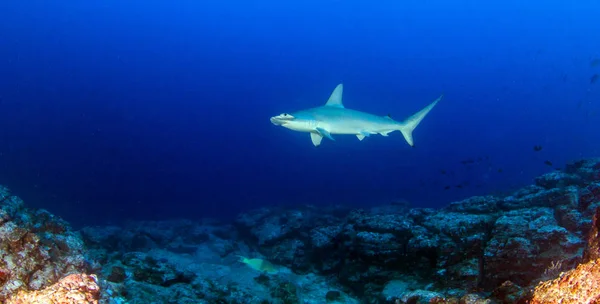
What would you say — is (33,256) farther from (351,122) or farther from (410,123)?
(410,123)

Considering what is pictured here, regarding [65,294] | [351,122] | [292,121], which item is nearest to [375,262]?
[292,121]

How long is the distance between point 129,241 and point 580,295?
Answer: 1527 centimetres

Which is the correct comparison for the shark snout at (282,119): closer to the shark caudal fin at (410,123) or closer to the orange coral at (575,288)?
the shark caudal fin at (410,123)

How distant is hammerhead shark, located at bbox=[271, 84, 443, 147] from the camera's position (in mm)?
10172

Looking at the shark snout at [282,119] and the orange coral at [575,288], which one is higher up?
the shark snout at [282,119]

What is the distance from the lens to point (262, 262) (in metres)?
10.8

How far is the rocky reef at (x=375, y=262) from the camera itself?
331 centimetres

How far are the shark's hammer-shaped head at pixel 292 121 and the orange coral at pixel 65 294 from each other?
271 inches

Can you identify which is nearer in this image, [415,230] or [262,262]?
[415,230]

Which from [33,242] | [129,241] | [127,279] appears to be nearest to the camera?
[33,242]

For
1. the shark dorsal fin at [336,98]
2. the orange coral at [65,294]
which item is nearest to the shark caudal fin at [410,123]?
the shark dorsal fin at [336,98]

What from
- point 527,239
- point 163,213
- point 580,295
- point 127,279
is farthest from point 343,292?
point 163,213

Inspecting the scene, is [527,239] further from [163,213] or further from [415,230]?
[163,213]

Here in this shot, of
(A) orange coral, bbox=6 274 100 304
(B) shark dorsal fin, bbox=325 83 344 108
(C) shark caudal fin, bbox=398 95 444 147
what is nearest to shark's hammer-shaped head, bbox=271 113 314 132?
(B) shark dorsal fin, bbox=325 83 344 108
